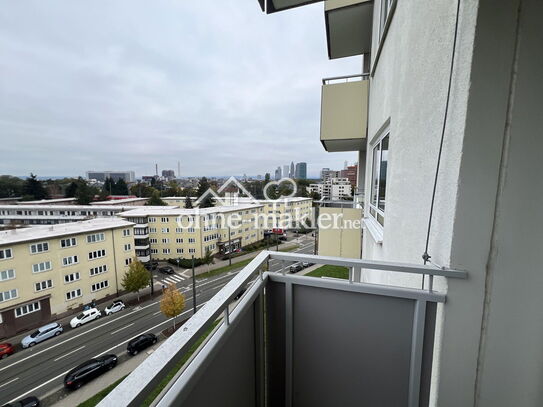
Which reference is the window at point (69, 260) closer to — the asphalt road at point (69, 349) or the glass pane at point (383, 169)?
the asphalt road at point (69, 349)

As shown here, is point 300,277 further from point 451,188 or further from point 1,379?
point 1,379

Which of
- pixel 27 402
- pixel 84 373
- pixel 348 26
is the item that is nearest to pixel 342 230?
pixel 348 26

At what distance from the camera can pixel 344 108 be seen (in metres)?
3.82

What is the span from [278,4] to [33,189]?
173ft

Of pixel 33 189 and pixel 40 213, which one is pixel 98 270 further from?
pixel 33 189

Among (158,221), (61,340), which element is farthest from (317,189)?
(61,340)

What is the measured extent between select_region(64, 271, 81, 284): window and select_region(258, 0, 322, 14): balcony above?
16.7m

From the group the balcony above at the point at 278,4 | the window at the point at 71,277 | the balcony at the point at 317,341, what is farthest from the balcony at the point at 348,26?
the window at the point at 71,277

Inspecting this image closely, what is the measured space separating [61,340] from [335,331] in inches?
610

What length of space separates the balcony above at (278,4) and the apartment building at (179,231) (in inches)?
765

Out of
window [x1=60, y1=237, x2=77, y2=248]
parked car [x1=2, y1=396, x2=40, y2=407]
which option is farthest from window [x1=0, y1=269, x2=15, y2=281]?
parked car [x1=2, y1=396, x2=40, y2=407]

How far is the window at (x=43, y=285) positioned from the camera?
11.3 meters

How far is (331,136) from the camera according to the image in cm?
385

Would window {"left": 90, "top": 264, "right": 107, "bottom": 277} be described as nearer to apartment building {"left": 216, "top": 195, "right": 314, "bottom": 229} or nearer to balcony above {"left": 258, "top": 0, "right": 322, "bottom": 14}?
apartment building {"left": 216, "top": 195, "right": 314, "bottom": 229}
